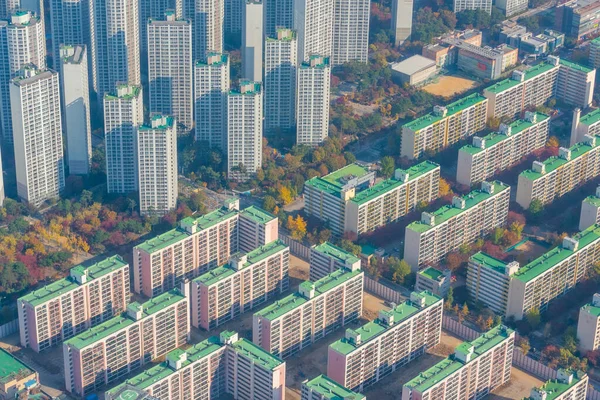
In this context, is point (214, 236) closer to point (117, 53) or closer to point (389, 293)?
point (389, 293)

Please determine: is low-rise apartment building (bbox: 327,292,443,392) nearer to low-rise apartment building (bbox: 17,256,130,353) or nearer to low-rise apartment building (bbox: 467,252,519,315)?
low-rise apartment building (bbox: 467,252,519,315)

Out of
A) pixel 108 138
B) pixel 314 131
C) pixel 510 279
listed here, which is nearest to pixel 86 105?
pixel 108 138

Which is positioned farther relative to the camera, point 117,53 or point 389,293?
point 117,53

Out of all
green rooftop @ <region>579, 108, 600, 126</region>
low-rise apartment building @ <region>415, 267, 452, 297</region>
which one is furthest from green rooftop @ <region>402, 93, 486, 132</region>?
low-rise apartment building @ <region>415, 267, 452, 297</region>

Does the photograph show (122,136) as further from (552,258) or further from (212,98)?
(552,258)

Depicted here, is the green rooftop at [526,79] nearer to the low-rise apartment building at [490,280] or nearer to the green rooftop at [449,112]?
the green rooftop at [449,112]

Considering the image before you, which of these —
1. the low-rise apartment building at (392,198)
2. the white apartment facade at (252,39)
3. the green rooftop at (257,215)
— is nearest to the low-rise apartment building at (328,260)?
the green rooftop at (257,215)
